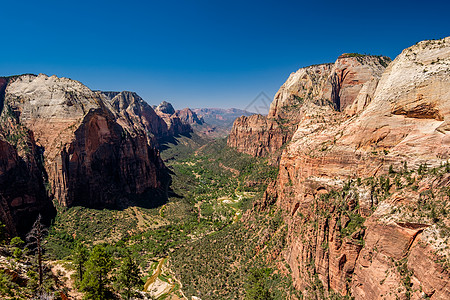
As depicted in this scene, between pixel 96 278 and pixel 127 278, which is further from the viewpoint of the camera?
pixel 127 278

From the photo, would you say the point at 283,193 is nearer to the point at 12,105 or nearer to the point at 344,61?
the point at 344,61

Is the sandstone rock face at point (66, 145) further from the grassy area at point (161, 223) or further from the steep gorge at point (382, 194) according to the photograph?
the steep gorge at point (382, 194)

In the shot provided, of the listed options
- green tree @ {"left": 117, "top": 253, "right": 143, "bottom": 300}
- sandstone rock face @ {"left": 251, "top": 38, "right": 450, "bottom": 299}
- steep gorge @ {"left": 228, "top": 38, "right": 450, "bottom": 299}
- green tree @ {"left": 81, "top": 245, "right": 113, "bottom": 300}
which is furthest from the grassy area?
sandstone rock face @ {"left": 251, "top": 38, "right": 450, "bottom": 299}

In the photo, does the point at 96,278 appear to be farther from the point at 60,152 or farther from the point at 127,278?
the point at 60,152

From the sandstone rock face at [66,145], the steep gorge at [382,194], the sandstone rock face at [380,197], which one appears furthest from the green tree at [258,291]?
the sandstone rock face at [66,145]

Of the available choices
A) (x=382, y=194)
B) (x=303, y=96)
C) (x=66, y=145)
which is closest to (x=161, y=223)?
(x=66, y=145)

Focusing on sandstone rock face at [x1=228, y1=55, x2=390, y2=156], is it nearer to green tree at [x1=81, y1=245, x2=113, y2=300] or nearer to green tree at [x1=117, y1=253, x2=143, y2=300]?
green tree at [x1=117, y1=253, x2=143, y2=300]
